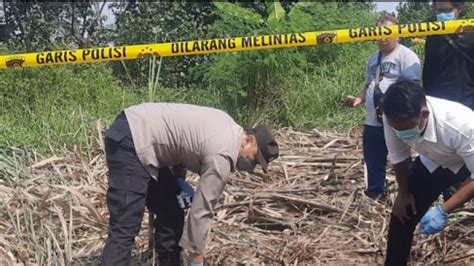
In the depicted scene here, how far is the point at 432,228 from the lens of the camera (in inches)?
142

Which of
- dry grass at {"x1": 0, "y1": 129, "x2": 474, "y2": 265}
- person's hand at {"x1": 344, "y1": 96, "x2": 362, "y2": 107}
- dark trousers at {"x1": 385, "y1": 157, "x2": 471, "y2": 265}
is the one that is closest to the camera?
dark trousers at {"x1": 385, "y1": 157, "x2": 471, "y2": 265}

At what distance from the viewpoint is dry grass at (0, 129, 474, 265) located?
176 inches

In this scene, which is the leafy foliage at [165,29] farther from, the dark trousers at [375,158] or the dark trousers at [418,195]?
the dark trousers at [418,195]

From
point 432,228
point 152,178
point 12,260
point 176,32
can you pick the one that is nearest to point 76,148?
point 12,260

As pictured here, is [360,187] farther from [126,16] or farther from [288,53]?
[126,16]

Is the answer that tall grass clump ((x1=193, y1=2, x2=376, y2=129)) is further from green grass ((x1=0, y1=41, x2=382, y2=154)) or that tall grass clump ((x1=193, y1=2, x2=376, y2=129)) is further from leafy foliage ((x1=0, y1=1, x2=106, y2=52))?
leafy foliage ((x1=0, y1=1, x2=106, y2=52))

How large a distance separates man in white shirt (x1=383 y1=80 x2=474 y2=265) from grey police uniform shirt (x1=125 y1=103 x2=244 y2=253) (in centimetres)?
77

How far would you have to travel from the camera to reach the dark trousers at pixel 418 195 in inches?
150

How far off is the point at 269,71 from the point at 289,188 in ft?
8.05

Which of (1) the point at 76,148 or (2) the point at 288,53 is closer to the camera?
(1) the point at 76,148

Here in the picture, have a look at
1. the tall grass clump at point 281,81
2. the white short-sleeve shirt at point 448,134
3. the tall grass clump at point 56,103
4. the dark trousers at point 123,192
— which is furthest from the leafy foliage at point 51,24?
the white short-sleeve shirt at point 448,134

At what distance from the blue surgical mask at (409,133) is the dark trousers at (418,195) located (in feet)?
1.34

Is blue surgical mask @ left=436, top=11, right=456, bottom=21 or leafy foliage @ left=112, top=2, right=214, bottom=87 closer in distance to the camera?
blue surgical mask @ left=436, top=11, right=456, bottom=21

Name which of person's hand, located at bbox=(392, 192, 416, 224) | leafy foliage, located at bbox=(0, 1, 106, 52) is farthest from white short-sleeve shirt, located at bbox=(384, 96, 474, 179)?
leafy foliage, located at bbox=(0, 1, 106, 52)
